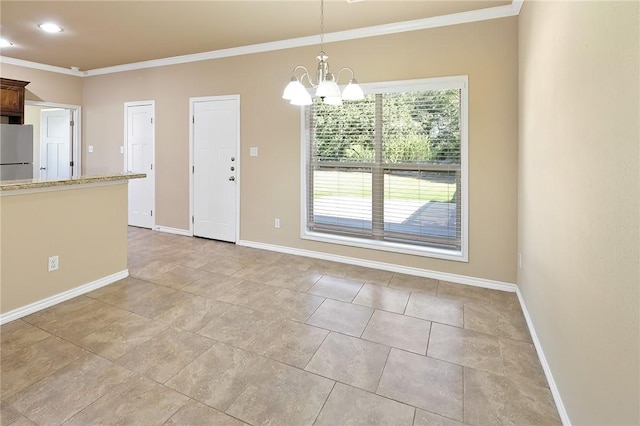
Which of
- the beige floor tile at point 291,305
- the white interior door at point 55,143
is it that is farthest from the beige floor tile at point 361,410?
the white interior door at point 55,143

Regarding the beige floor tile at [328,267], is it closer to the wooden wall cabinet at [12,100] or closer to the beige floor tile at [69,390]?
the beige floor tile at [69,390]

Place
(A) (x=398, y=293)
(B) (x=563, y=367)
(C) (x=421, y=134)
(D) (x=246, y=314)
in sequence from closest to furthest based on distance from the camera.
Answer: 1. (B) (x=563, y=367)
2. (D) (x=246, y=314)
3. (A) (x=398, y=293)
4. (C) (x=421, y=134)

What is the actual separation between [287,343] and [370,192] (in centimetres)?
214

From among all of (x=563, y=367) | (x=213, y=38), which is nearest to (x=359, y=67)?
(x=213, y=38)

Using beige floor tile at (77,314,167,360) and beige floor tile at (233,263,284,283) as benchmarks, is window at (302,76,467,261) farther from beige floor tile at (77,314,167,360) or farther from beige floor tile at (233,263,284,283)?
beige floor tile at (77,314,167,360)

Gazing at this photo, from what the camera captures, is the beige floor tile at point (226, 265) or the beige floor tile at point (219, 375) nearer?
the beige floor tile at point (219, 375)

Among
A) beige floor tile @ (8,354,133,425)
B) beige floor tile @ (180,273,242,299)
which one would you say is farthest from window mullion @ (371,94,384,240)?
beige floor tile @ (8,354,133,425)

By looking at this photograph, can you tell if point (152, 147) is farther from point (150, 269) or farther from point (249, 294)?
point (249, 294)

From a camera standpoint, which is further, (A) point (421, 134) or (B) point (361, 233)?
(B) point (361, 233)

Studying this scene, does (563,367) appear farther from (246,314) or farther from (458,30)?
(458,30)

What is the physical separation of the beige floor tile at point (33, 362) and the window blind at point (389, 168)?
2.74 metres

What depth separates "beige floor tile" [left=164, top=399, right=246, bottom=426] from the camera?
65.2 inches

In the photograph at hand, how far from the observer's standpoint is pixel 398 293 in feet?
10.7

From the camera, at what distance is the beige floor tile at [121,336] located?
7.40 ft
